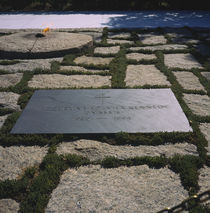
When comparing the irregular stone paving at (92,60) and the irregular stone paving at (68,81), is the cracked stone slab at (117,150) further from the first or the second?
the irregular stone paving at (92,60)

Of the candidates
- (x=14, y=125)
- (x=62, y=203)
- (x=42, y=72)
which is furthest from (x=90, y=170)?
(x=42, y=72)

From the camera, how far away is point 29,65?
3807mm

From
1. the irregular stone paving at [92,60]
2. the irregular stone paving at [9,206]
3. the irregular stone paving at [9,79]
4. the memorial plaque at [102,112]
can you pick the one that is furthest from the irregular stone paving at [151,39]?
the irregular stone paving at [9,206]

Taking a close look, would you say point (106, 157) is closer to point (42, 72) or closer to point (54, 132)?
point (54, 132)

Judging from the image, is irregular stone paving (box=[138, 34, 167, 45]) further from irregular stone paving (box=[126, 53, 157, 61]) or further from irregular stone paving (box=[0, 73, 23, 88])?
irregular stone paving (box=[0, 73, 23, 88])

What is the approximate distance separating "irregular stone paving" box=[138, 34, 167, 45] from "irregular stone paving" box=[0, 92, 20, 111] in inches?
111

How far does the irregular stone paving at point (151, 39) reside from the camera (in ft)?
16.1

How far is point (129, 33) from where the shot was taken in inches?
220

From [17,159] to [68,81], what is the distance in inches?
58.5

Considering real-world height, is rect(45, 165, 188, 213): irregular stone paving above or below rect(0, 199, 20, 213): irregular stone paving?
above

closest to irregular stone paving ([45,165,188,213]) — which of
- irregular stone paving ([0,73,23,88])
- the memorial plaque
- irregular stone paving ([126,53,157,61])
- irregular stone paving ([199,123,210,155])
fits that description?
the memorial plaque

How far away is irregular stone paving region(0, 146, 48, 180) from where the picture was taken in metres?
1.90

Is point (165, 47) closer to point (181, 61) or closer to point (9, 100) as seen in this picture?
point (181, 61)

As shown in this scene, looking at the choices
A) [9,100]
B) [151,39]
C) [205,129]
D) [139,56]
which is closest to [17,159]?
[9,100]
